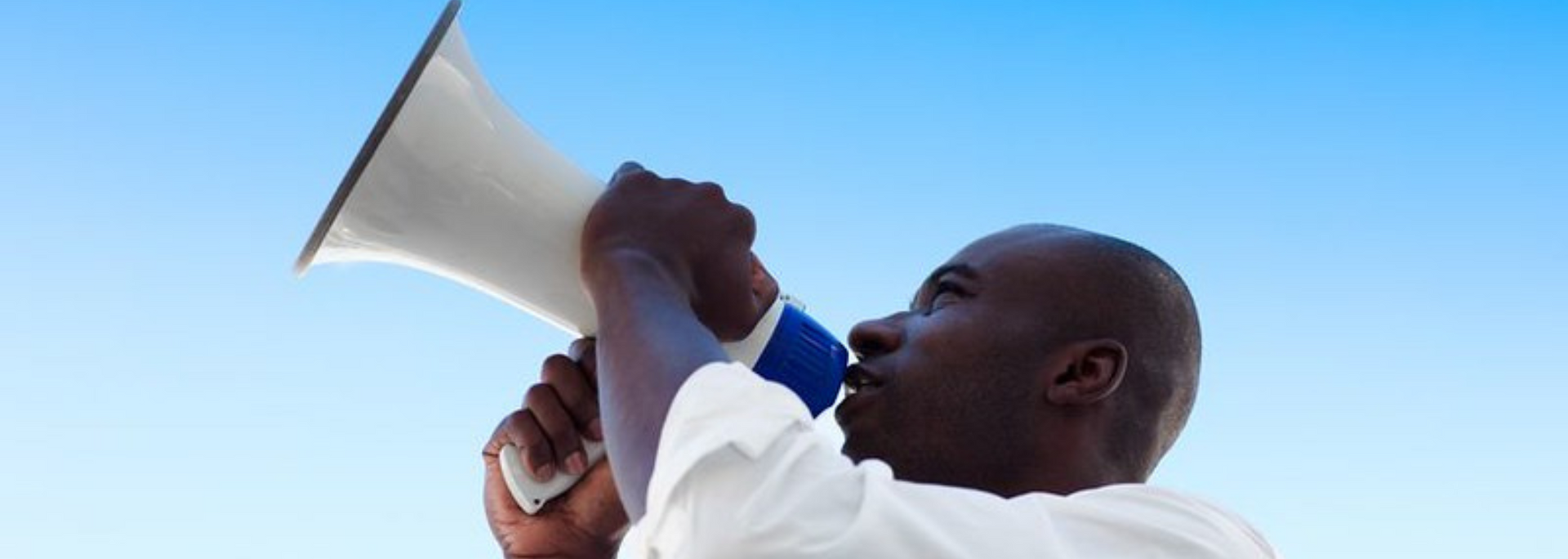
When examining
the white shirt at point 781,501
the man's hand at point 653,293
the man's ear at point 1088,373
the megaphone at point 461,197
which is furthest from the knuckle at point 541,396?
the white shirt at point 781,501

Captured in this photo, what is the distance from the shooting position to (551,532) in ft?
9.02

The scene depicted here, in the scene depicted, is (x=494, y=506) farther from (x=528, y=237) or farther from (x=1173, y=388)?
(x=1173, y=388)

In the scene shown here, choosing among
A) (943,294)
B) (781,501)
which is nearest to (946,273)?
(943,294)

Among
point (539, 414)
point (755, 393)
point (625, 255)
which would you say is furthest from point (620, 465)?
point (539, 414)

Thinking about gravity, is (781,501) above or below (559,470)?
above

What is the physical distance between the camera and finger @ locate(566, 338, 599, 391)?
8.37ft

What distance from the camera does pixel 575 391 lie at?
260 centimetres

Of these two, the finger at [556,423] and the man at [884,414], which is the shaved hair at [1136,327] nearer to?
the man at [884,414]

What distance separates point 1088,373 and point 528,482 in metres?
0.82

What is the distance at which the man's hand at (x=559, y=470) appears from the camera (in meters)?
2.60

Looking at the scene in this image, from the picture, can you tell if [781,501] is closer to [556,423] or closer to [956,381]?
[956,381]

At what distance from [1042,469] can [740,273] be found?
1.74 feet

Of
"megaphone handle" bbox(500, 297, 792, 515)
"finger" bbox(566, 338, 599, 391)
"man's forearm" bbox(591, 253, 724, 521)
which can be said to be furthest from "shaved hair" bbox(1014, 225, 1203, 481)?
"man's forearm" bbox(591, 253, 724, 521)

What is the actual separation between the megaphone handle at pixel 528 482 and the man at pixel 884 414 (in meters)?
0.02
